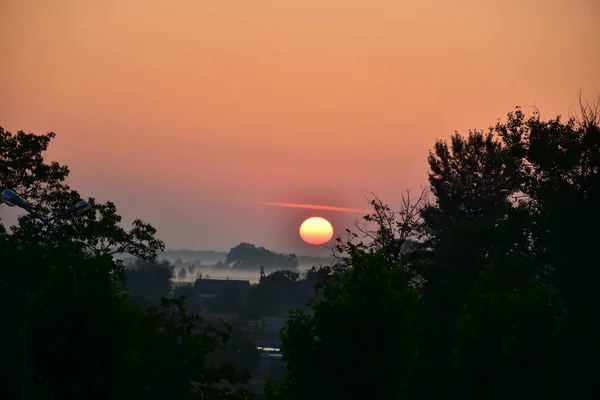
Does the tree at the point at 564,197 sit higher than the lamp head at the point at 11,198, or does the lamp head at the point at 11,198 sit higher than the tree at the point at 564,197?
the tree at the point at 564,197

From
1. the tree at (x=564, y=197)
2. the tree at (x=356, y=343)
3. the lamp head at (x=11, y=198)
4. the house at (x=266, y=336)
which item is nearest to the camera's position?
the lamp head at (x=11, y=198)

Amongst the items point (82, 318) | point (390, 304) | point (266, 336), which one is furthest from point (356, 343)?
point (266, 336)

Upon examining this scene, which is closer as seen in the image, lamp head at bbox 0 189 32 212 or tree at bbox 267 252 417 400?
lamp head at bbox 0 189 32 212

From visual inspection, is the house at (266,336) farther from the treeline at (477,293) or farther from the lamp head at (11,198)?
the lamp head at (11,198)

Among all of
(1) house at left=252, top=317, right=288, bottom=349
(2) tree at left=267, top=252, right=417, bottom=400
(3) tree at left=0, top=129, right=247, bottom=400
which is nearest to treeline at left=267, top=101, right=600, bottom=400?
(2) tree at left=267, top=252, right=417, bottom=400

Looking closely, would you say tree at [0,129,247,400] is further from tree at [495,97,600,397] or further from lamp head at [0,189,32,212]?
tree at [495,97,600,397]

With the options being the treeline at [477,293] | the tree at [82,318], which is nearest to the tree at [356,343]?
the treeline at [477,293]

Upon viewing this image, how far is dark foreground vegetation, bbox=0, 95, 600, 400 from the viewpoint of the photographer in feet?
84.8

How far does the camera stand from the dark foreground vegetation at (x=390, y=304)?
2584 cm

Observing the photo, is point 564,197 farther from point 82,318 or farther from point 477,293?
point 82,318

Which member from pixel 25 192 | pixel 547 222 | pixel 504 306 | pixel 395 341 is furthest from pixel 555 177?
pixel 25 192

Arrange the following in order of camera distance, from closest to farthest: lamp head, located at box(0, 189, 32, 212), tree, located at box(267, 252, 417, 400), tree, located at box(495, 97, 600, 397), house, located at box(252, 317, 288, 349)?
lamp head, located at box(0, 189, 32, 212) → tree, located at box(267, 252, 417, 400) → tree, located at box(495, 97, 600, 397) → house, located at box(252, 317, 288, 349)

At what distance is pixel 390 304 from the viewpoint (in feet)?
85.3

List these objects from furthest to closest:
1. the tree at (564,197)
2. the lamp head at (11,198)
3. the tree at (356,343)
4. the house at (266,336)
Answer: the house at (266,336)
the tree at (564,197)
the tree at (356,343)
the lamp head at (11,198)
